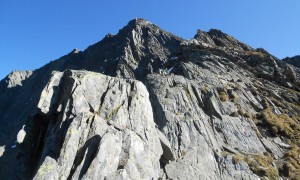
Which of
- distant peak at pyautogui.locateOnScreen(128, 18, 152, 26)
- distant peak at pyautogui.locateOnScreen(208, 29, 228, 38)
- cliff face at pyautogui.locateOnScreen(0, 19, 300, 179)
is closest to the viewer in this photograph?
cliff face at pyautogui.locateOnScreen(0, 19, 300, 179)

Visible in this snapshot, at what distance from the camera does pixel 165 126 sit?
1576 inches

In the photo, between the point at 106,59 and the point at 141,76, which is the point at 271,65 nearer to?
the point at 141,76

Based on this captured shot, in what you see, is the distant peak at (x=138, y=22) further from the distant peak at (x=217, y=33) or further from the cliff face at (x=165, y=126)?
the cliff face at (x=165, y=126)

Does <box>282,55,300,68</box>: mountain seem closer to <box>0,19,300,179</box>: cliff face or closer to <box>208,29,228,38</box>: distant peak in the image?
<box>208,29,228,38</box>: distant peak

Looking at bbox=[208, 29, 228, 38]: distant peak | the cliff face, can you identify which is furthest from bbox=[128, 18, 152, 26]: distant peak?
the cliff face

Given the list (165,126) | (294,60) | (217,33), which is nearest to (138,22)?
(217,33)

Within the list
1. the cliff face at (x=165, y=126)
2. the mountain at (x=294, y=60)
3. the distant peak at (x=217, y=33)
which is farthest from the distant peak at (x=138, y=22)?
the cliff face at (x=165, y=126)

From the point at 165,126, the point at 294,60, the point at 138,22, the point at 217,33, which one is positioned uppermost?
the point at 138,22

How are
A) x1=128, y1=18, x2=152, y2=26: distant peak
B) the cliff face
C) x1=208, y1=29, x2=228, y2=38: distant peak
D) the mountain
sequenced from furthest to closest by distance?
x1=128, y1=18, x2=152, y2=26: distant peak → the mountain → x1=208, y1=29, x2=228, y2=38: distant peak → the cliff face

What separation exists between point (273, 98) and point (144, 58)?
223 feet

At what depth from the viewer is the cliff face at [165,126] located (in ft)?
90.5

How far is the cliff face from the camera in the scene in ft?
90.5

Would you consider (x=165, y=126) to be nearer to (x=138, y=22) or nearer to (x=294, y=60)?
(x=294, y=60)

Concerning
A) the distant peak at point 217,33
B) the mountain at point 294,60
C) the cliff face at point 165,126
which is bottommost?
the cliff face at point 165,126
